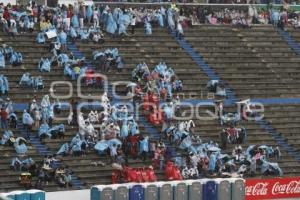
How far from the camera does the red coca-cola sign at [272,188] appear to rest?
42750 mm

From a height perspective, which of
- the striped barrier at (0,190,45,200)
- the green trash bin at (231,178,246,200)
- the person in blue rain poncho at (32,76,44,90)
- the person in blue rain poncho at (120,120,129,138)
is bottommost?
the green trash bin at (231,178,246,200)

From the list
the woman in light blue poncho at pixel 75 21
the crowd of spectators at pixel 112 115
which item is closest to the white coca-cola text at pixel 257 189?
the crowd of spectators at pixel 112 115

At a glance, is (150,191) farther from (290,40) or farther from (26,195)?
(290,40)

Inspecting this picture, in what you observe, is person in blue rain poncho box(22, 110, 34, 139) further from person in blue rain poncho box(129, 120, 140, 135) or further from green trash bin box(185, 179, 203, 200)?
green trash bin box(185, 179, 203, 200)

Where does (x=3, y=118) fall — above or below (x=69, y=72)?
below

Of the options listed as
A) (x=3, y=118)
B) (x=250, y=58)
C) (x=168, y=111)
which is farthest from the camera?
(x=250, y=58)

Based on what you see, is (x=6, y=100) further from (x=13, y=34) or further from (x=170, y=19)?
(x=170, y=19)

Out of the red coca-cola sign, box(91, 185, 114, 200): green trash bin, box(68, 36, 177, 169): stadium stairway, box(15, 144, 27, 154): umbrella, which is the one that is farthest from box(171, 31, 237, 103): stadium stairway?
box(91, 185, 114, 200): green trash bin

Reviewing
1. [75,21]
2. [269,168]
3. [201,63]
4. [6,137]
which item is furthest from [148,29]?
[6,137]

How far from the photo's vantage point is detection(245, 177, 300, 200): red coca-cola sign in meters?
42.8

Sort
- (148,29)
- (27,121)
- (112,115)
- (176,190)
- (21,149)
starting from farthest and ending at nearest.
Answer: (148,29) → (112,115) → (27,121) → (21,149) → (176,190)

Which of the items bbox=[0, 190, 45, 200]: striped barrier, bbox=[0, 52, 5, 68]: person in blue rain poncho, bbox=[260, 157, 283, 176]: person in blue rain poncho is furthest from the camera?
bbox=[0, 52, 5, 68]: person in blue rain poncho

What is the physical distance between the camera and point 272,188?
4356 cm

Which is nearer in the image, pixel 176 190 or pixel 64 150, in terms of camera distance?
pixel 176 190
